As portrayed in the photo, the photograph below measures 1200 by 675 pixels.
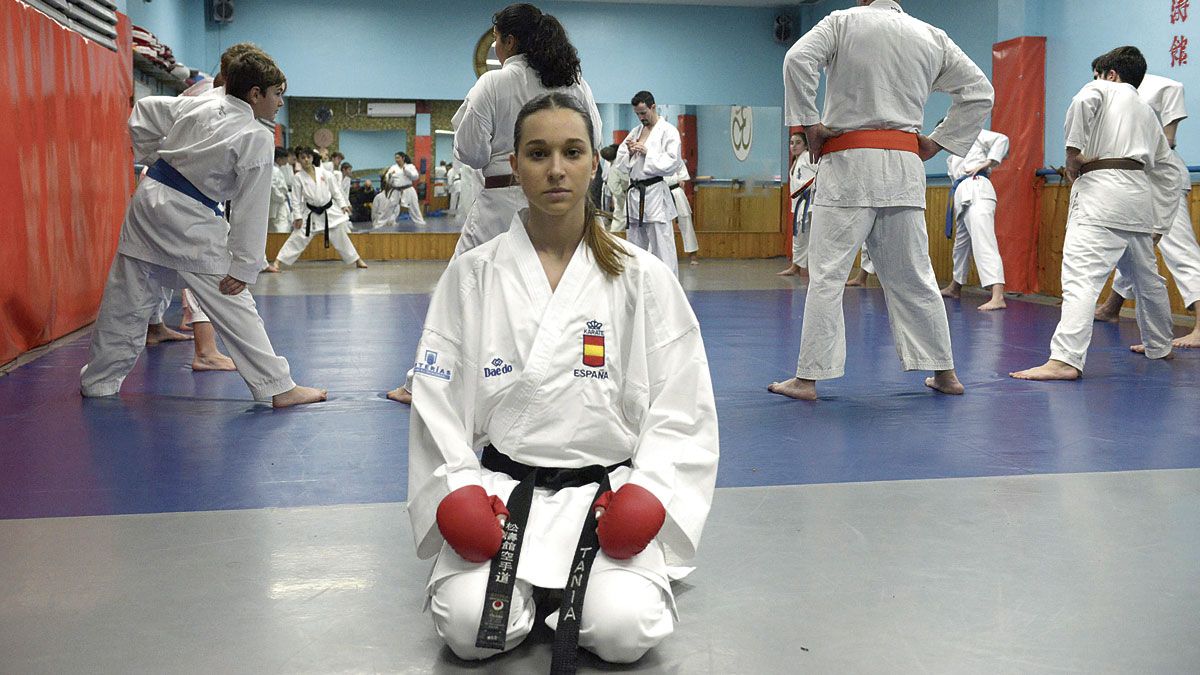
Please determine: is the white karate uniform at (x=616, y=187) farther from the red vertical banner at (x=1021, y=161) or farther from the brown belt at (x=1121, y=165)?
the brown belt at (x=1121, y=165)

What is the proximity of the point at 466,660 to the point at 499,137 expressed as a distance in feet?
7.84

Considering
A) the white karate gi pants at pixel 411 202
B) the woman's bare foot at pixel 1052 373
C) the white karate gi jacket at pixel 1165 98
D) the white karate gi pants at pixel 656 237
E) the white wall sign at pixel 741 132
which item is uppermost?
the white wall sign at pixel 741 132

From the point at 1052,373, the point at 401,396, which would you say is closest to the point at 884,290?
the point at 1052,373

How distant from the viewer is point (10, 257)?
190 inches

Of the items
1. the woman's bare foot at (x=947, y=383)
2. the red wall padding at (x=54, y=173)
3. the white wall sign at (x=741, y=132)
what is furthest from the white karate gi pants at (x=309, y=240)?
the woman's bare foot at (x=947, y=383)

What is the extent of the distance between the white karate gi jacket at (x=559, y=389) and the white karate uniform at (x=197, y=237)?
2165mm

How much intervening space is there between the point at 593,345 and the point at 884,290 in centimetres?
248

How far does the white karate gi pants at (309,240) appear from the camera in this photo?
406 inches

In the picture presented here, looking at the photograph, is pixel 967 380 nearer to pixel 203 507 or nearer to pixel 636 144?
pixel 203 507

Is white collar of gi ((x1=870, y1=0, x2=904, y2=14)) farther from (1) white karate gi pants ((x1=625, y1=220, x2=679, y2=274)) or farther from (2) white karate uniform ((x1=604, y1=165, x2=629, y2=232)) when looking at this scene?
(2) white karate uniform ((x1=604, y1=165, x2=629, y2=232))

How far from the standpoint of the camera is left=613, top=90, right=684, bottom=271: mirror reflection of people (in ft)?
27.2

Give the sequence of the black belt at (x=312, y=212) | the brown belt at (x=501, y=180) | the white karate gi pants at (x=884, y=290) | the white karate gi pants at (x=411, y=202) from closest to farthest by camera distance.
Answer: the brown belt at (x=501, y=180)
the white karate gi pants at (x=884, y=290)
the black belt at (x=312, y=212)
the white karate gi pants at (x=411, y=202)

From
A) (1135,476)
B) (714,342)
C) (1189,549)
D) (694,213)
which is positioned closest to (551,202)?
(1189,549)

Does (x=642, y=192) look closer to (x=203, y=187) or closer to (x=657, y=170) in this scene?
(x=657, y=170)
